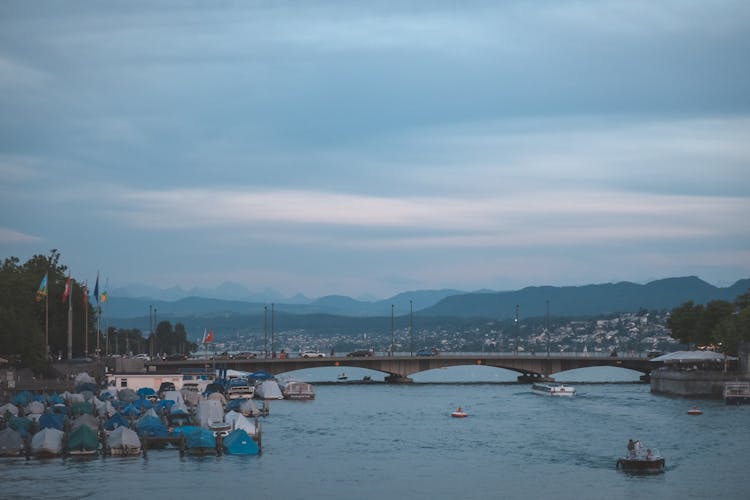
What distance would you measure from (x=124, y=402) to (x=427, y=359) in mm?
87778

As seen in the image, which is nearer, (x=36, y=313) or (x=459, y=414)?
(x=459, y=414)

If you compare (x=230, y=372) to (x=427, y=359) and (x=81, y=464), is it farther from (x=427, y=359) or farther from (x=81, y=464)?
(x=81, y=464)

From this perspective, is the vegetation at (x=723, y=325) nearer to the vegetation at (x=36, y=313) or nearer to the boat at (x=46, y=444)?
the vegetation at (x=36, y=313)

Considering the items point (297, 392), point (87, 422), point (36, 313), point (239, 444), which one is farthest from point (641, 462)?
point (36, 313)

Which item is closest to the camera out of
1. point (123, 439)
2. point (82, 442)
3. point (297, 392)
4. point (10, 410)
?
point (82, 442)

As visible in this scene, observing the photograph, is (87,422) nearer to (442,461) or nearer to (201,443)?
(201,443)

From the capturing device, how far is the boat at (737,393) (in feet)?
470

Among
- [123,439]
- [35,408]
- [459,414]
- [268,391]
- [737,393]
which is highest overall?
[35,408]

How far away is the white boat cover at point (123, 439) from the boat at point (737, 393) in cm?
8203

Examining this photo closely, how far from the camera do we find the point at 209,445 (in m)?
88.3

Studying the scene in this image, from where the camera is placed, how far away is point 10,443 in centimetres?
8594

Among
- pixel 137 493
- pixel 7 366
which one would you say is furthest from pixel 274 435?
pixel 7 366

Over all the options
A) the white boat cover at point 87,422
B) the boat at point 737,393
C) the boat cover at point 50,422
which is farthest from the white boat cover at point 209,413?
the boat at point 737,393

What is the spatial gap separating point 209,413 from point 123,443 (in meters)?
15.4
